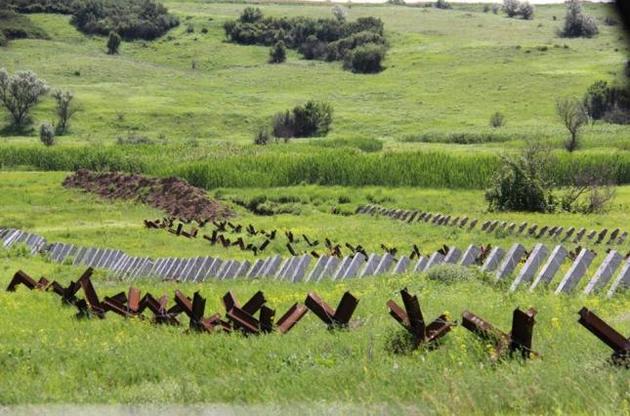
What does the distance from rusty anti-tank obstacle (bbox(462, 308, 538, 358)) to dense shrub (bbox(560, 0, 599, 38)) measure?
5948 inches

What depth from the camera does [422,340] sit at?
345 inches

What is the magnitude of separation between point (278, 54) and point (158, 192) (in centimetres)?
10397

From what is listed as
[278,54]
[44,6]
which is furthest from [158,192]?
[44,6]

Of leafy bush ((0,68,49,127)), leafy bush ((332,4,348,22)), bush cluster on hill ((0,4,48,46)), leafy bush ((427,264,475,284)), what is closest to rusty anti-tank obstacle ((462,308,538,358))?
leafy bush ((427,264,475,284))

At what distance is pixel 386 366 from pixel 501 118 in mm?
93047

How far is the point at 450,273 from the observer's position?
1408 centimetres

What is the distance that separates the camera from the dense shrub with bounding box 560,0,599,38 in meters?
151

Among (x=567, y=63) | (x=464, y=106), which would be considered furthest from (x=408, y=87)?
(x=567, y=63)

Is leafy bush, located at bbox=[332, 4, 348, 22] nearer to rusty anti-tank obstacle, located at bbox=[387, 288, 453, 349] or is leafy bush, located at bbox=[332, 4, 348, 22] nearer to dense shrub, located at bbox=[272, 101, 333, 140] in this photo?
dense shrub, located at bbox=[272, 101, 333, 140]

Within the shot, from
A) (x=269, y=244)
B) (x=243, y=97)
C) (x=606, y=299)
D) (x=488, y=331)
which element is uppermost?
(x=488, y=331)

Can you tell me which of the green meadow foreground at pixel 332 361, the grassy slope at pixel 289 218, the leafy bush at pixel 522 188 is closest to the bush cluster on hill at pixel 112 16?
the grassy slope at pixel 289 218

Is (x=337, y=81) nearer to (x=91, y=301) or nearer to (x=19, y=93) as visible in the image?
(x=19, y=93)

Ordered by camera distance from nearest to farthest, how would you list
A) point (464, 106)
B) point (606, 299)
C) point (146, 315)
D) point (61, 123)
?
point (606, 299) < point (146, 315) < point (61, 123) < point (464, 106)

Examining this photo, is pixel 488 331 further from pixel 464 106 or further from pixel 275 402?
pixel 464 106
